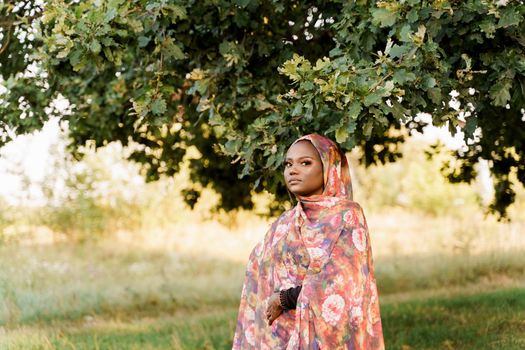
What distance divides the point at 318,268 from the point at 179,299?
8813 mm

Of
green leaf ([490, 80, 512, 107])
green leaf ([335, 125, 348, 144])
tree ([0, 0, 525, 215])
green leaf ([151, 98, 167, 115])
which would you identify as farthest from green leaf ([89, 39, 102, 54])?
green leaf ([490, 80, 512, 107])

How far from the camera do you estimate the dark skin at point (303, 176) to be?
4648 millimetres

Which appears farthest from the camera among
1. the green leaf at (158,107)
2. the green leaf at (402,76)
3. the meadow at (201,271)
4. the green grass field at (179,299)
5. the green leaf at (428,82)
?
the meadow at (201,271)

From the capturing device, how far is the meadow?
9.45 metres

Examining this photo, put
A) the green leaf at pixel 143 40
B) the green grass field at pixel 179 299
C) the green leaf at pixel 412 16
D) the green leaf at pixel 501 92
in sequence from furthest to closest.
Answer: the green grass field at pixel 179 299 < the green leaf at pixel 143 40 < the green leaf at pixel 501 92 < the green leaf at pixel 412 16

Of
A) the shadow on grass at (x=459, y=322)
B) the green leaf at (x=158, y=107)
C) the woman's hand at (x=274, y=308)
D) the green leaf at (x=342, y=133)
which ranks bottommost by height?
the shadow on grass at (x=459, y=322)

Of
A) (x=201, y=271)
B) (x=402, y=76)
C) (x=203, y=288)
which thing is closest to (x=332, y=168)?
(x=402, y=76)

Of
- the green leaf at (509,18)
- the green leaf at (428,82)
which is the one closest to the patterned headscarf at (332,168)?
the green leaf at (428,82)

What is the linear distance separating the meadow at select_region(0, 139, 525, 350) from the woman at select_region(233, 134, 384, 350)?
4.00 metres

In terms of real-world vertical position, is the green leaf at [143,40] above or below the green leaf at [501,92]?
above

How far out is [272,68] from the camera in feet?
23.5

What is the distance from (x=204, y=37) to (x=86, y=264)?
923 cm

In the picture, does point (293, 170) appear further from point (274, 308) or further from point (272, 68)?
point (272, 68)

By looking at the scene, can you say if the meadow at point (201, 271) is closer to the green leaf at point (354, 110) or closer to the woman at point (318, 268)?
the woman at point (318, 268)
